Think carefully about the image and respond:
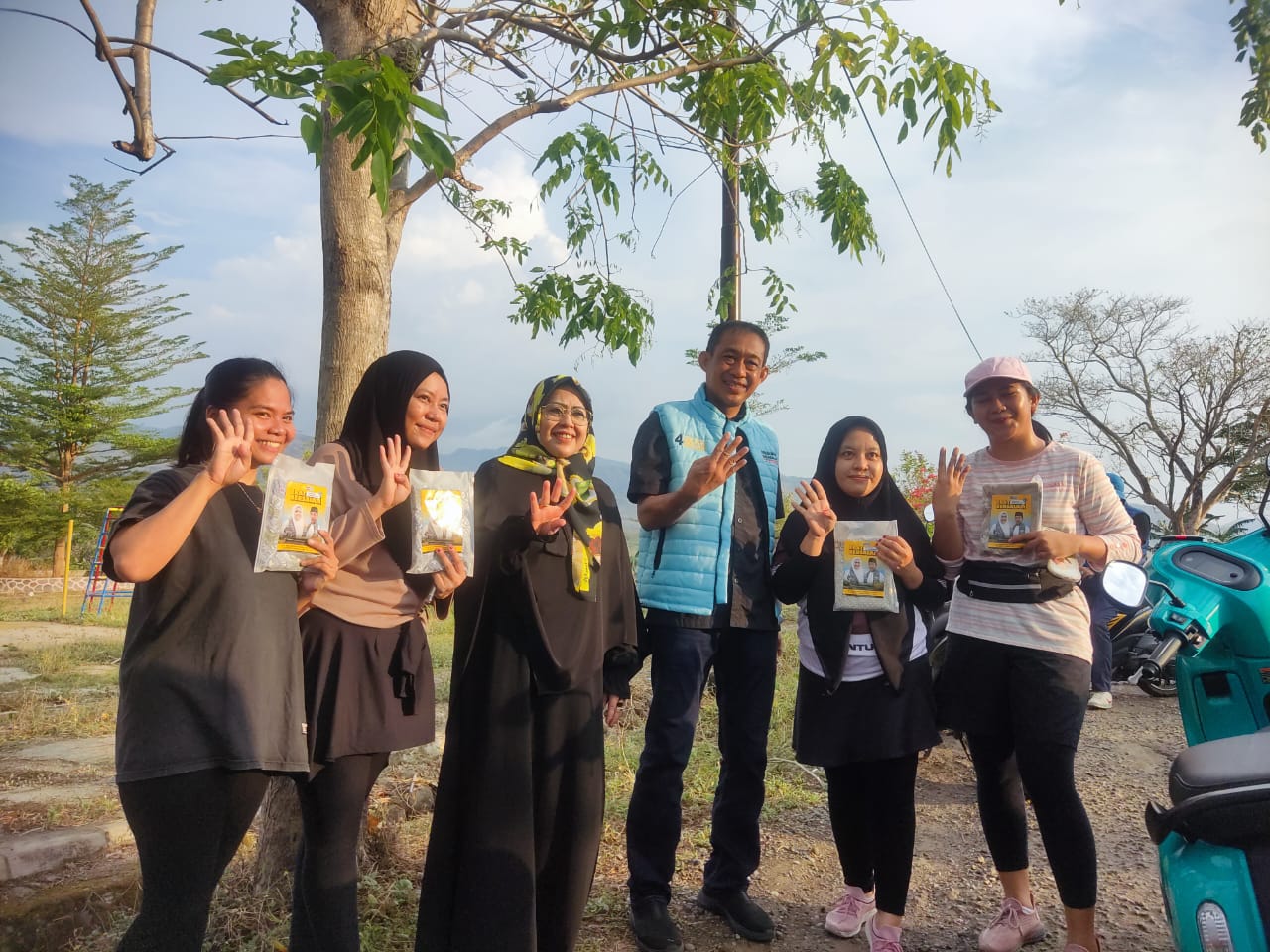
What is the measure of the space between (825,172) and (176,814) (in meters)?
4.47

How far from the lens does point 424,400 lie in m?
2.39

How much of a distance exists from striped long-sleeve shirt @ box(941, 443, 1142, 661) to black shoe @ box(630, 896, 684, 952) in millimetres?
1360

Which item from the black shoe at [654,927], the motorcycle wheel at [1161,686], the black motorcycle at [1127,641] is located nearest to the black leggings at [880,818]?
the black shoe at [654,927]

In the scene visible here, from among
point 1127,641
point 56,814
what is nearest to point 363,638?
point 56,814

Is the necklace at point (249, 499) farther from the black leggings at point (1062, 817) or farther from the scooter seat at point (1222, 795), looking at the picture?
the black leggings at point (1062, 817)

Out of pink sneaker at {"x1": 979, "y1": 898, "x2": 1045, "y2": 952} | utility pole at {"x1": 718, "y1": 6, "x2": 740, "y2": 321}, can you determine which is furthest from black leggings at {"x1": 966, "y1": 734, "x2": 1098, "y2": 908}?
utility pole at {"x1": 718, "y1": 6, "x2": 740, "y2": 321}

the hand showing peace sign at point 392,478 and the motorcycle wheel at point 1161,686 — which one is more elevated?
the hand showing peace sign at point 392,478

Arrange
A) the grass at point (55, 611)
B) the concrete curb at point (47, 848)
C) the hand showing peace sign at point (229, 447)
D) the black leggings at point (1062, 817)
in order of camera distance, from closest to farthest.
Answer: the hand showing peace sign at point (229, 447) < the black leggings at point (1062, 817) < the concrete curb at point (47, 848) < the grass at point (55, 611)

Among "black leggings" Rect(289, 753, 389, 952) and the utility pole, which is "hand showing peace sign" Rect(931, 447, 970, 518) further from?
the utility pole

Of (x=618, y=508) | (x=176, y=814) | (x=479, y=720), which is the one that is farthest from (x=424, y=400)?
(x=176, y=814)

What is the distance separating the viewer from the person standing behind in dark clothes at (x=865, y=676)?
8.95ft

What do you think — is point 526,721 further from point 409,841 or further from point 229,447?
point 409,841

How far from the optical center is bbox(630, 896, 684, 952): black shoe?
9.29 ft

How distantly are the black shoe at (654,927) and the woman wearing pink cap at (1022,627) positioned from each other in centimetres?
103
